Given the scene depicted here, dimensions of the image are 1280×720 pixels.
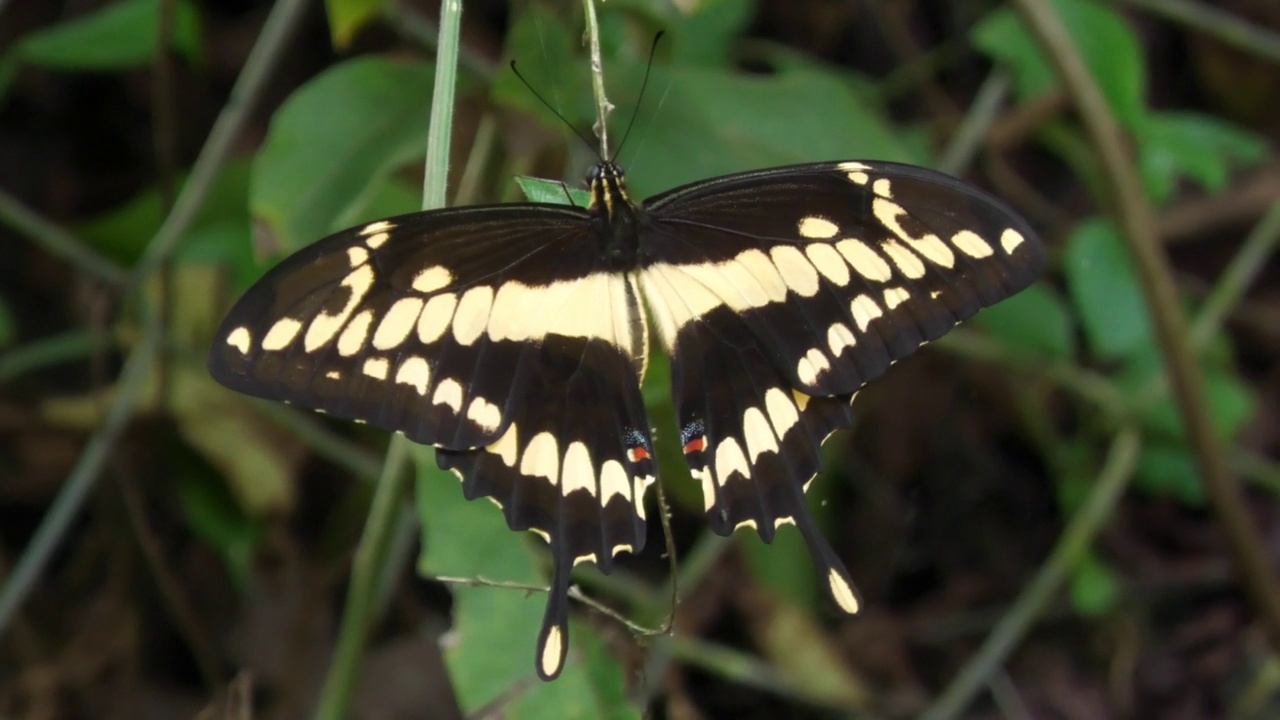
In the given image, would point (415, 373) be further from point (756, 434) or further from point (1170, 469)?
point (1170, 469)

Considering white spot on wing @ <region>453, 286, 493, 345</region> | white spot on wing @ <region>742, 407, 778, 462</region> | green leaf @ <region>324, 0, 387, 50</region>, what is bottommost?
white spot on wing @ <region>742, 407, 778, 462</region>

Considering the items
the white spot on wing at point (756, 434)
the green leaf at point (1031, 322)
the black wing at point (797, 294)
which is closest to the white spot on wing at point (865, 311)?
the black wing at point (797, 294)

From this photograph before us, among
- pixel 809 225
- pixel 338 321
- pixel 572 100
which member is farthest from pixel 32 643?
pixel 809 225

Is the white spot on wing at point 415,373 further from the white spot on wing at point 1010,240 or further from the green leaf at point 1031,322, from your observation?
the green leaf at point 1031,322

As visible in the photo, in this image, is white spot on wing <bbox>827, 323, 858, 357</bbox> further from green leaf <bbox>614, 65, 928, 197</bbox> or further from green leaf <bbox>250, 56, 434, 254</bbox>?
green leaf <bbox>250, 56, 434, 254</bbox>

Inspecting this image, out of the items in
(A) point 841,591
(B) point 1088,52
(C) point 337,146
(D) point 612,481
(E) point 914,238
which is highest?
(B) point 1088,52

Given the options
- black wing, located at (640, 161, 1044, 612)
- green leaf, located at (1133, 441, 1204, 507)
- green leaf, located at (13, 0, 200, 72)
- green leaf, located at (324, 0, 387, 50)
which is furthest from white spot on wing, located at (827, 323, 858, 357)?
green leaf, located at (13, 0, 200, 72)

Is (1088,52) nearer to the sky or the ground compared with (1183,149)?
nearer to the sky

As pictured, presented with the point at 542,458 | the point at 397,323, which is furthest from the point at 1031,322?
the point at 397,323

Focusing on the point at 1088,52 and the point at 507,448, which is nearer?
the point at 507,448
